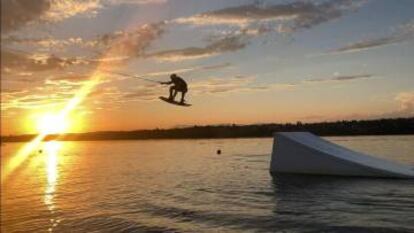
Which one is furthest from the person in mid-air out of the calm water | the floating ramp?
the floating ramp

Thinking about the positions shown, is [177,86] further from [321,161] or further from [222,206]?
[321,161]

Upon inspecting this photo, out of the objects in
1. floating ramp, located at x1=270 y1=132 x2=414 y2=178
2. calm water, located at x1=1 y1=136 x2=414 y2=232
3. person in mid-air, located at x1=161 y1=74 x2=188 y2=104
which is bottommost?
calm water, located at x1=1 y1=136 x2=414 y2=232

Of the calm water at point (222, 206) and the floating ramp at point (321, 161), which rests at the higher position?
the floating ramp at point (321, 161)

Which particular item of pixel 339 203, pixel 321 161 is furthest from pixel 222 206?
pixel 321 161

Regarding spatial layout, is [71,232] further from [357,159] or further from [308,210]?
[357,159]

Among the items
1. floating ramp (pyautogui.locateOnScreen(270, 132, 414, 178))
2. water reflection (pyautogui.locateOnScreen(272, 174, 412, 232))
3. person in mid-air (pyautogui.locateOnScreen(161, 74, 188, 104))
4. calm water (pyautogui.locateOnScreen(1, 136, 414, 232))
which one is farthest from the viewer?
floating ramp (pyautogui.locateOnScreen(270, 132, 414, 178))

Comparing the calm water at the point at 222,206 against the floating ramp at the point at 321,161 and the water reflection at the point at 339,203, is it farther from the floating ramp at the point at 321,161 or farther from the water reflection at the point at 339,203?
the floating ramp at the point at 321,161

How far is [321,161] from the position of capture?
3550 centimetres

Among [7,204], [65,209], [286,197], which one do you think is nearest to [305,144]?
[286,197]

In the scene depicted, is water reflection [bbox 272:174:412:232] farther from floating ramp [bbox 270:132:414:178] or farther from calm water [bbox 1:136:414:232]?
floating ramp [bbox 270:132:414:178]

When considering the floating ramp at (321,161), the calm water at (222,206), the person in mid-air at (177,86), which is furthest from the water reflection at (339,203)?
the person in mid-air at (177,86)

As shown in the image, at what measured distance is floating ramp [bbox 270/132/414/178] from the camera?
108 ft

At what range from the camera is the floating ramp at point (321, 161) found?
108 ft

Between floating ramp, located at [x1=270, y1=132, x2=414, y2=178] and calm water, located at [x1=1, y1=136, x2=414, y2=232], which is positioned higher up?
floating ramp, located at [x1=270, y1=132, x2=414, y2=178]
